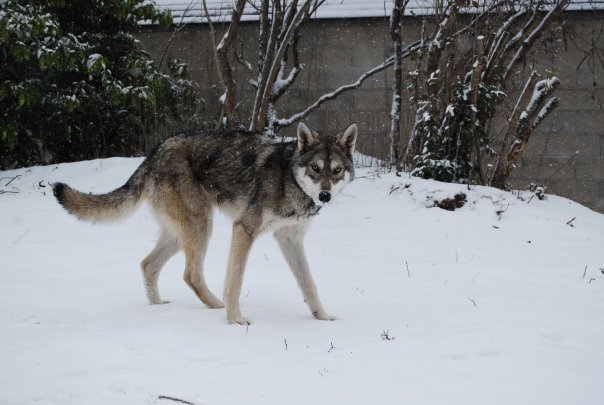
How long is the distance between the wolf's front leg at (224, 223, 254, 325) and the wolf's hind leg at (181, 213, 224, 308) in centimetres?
33

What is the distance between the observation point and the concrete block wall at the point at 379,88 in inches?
467

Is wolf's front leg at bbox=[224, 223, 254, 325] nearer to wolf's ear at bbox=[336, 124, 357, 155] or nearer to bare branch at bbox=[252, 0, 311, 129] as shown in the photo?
wolf's ear at bbox=[336, 124, 357, 155]

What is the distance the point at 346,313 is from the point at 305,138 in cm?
140

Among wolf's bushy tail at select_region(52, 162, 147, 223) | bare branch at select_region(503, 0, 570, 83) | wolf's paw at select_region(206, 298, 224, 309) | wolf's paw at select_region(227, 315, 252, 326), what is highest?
bare branch at select_region(503, 0, 570, 83)

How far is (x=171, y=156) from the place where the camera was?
17.4ft

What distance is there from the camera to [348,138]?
214 inches

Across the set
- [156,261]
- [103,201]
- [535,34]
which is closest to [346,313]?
[156,261]

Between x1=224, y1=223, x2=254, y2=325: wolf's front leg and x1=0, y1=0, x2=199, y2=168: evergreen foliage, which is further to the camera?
x1=0, y1=0, x2=199, y2=168: evergreen foliage

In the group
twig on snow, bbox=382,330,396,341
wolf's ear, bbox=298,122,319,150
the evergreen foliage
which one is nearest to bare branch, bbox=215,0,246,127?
the evergreen foliage

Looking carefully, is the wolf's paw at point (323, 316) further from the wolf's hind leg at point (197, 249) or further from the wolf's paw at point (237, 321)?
the wolf's hind leg at point (197, 249)

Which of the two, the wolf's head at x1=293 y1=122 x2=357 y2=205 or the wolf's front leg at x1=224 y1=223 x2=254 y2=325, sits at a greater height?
the wolf's head at x1=293 y1=122 x2=357 y2=205

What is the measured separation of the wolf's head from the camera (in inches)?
194

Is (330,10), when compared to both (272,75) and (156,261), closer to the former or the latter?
(272,75)

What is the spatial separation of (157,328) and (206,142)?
1.68 meters
